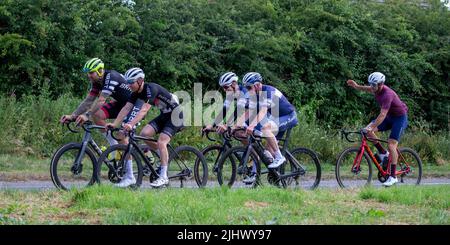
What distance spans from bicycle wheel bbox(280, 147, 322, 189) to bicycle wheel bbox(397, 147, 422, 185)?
1999 mm

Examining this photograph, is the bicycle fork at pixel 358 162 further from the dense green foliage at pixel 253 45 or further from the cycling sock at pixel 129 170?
the dense green foliage at pixel 253 45

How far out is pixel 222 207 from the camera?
26.3ft

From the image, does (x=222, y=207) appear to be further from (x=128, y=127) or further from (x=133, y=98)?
(x=133, y=98)

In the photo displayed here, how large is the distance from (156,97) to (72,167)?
5.65 feet

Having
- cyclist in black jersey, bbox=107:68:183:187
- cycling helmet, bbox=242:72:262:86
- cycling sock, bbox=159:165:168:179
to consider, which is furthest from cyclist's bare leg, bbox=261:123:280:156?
cycling sock, bbox=159:165:168:179

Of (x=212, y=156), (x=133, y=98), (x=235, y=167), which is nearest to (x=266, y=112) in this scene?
(x=235, y=167)

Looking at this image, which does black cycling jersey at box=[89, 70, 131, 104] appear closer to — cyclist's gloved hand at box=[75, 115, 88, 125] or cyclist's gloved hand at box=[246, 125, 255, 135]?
cyclist's gloved hand at box=[75, 115, 88, 125]

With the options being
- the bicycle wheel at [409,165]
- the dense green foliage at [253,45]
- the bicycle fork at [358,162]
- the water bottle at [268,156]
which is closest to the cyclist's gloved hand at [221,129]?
the water bottle at [268,156]

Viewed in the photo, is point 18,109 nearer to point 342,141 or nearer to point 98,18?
point 98,18

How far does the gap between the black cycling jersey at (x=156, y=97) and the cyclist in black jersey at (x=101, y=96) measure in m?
0.19

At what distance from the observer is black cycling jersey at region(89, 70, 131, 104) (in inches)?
437
